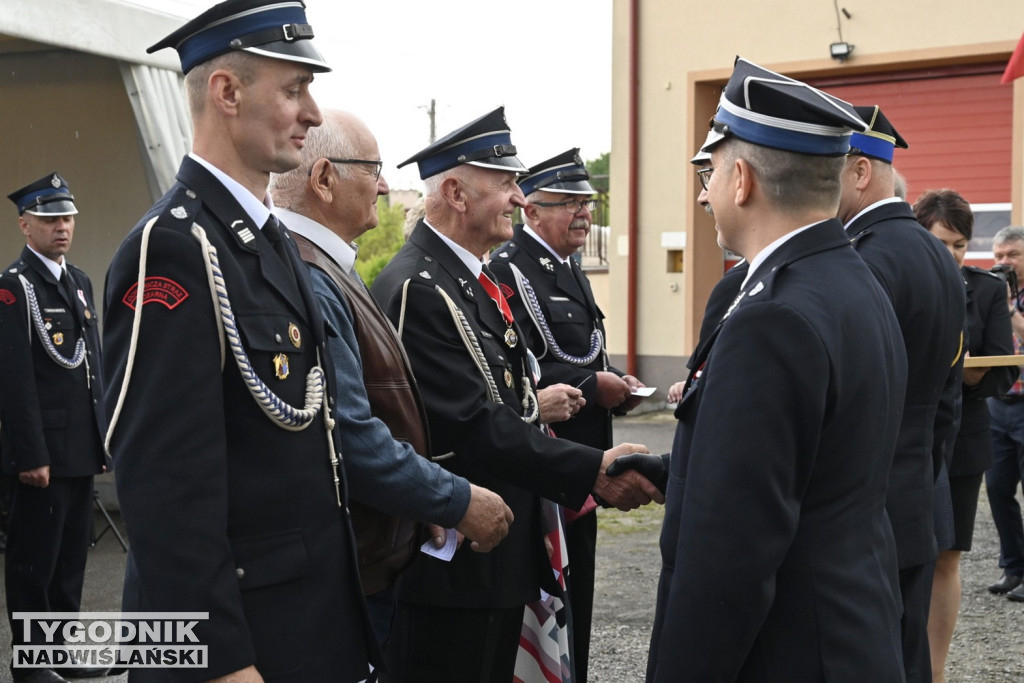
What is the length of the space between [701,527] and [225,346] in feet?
3.19

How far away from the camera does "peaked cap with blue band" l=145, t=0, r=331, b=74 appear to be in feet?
7.58

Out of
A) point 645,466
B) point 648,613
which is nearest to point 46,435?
point 648,613

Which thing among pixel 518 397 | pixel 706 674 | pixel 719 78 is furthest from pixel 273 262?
pixel 719 78

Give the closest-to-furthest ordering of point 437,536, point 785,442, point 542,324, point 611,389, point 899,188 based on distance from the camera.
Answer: point 785,442, point 437,536, point 899,188, point 611,389, point 542,324

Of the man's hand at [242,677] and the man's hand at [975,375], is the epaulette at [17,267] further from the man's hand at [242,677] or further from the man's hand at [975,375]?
the man's hand at [975,375]

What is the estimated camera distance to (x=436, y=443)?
3424 mm

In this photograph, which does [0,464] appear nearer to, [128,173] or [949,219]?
[128,173]

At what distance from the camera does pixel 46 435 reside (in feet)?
19.1

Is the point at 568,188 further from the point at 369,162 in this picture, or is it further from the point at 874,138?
the point at 369,162

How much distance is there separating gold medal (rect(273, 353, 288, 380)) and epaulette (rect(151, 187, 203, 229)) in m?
0.31

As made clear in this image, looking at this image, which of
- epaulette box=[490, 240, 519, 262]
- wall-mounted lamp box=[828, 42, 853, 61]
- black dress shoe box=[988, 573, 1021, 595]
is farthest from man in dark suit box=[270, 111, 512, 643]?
wall-mounted lamp box=[828, 42, 853, 61]

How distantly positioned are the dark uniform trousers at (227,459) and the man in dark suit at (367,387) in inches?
9.8

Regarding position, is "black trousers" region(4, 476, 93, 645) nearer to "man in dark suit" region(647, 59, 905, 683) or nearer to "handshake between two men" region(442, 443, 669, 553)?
"handshake between two men" region(442, 443, 669, 553)

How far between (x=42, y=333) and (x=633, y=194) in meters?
9.65
